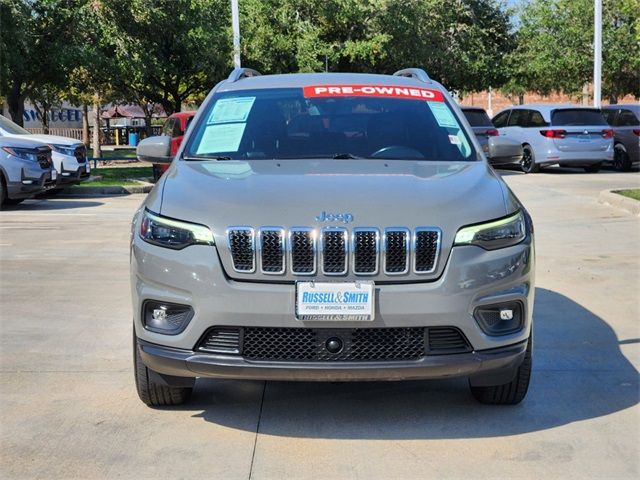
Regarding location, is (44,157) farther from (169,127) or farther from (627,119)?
(627,119)

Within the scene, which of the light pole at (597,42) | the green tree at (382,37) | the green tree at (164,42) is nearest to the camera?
the green tree at (164,42)

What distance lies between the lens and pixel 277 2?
95.1 feet

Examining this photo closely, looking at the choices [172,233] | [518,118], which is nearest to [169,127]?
[518,118]

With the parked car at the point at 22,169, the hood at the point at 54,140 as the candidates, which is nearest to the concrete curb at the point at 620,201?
the parked car at the point at 22,169

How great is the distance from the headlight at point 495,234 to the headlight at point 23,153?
12190mm

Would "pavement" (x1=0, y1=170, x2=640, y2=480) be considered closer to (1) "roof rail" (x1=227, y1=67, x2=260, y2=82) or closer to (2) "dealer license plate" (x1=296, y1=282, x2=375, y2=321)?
(2) "dealer license plate" (x1=296, y1=282, x2=375, y2=321)

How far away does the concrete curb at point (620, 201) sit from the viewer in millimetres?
13804

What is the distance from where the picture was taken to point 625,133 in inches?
898

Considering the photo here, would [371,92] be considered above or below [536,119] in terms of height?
above

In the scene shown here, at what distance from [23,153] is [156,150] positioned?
1011 cm

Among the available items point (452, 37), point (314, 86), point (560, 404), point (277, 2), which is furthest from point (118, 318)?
point (452, 37)

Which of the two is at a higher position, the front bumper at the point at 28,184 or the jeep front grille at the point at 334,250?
the jeep front grille at the point at 334,250

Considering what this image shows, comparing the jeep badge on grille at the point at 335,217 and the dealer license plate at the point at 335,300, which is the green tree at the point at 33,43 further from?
the dealer license plate at the point at 335,300

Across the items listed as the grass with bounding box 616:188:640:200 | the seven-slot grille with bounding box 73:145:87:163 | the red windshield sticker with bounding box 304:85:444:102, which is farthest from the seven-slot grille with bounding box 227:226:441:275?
the seven-slot grille with bounding box 73:145:87:163
